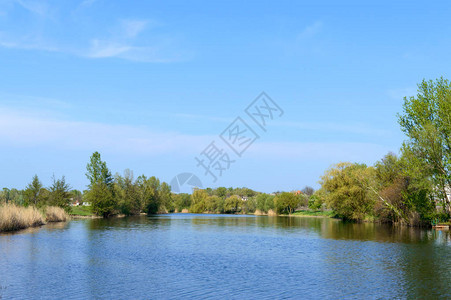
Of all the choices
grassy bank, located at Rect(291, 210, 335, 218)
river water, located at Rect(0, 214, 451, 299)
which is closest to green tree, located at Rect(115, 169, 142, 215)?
grassy bank, located at Rect(291, 210, 335, 218)

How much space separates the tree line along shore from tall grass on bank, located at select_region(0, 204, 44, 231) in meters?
0.34

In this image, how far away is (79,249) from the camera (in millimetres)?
31719

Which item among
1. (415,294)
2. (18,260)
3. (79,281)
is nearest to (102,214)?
(18,260)

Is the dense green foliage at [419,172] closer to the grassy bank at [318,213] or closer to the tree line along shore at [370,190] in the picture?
the tree line along shore at [370,190]

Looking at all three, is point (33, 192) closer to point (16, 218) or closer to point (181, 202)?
point (16, 218)

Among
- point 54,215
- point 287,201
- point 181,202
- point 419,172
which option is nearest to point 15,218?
point 54,215

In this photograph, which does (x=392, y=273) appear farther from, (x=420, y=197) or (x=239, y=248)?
(x=420, y=197)

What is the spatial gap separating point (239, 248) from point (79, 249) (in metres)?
13.7

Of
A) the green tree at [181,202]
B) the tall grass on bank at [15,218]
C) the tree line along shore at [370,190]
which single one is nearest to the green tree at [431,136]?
the tree line along shore at [370,190]

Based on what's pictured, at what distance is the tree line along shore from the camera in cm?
4984

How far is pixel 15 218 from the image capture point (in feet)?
152

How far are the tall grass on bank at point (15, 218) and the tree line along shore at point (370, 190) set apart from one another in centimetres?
34

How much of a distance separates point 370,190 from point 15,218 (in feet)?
180

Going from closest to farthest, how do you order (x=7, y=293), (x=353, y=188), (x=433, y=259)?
(x=7, y=293) → (x=433, y=259) → (x=353, y=188)
